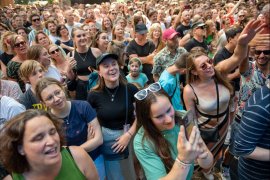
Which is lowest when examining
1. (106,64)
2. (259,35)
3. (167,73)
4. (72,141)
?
(72,141)

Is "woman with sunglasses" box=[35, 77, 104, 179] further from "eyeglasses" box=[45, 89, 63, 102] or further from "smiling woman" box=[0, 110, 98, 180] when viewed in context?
"smiling woman" box=[0, 110, 98, 180]

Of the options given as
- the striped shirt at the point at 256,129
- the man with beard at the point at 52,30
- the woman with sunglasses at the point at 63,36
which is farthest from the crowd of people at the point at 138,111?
the man with beard at the point at 52,30

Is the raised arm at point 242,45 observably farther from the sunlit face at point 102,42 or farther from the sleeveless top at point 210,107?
the sunlit face at point 102,42

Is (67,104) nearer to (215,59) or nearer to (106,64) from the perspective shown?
(106,64)

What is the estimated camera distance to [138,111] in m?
2.38

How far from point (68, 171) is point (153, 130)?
64cm

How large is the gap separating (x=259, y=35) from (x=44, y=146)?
1.58m

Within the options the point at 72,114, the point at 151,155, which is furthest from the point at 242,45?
the point at 72,114

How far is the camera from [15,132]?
202 cm

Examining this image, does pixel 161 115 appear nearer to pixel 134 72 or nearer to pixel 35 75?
pixel 35 75

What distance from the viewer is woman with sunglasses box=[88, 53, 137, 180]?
3.51 m

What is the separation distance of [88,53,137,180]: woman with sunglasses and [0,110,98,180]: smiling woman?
1401 millimetres

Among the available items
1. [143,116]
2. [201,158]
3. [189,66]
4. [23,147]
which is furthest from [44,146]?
[189,66]

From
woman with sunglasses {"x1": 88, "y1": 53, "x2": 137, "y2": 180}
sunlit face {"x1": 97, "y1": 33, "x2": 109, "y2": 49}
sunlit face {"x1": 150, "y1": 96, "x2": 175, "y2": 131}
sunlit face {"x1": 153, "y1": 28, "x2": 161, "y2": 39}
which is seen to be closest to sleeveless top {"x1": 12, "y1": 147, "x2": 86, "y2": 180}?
sunlit face {"x1": 150, "y1": 96, "x2": 175, "y2": 131}
